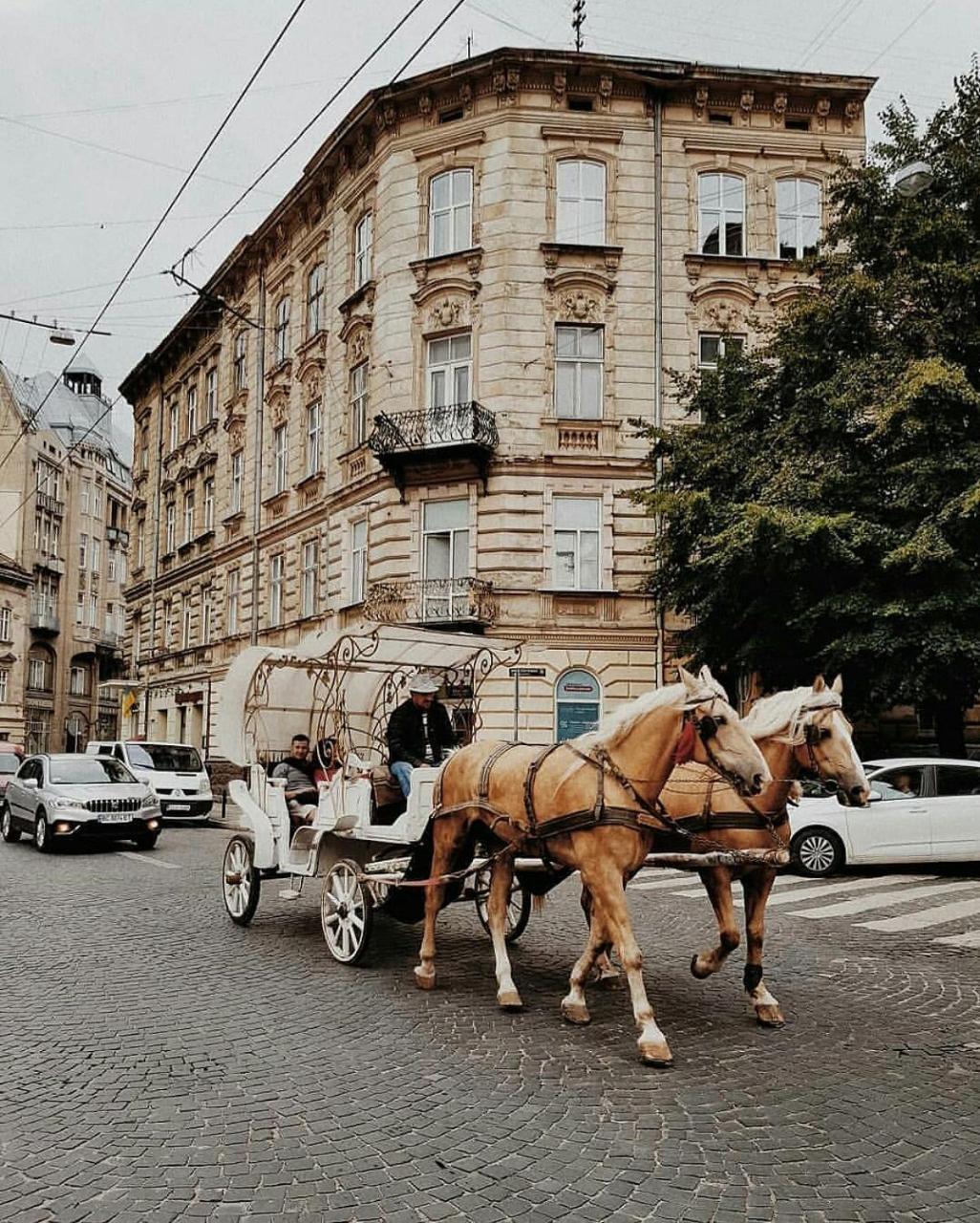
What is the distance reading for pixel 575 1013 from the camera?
23.6ft

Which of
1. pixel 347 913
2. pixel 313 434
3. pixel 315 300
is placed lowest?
pixel 347 913

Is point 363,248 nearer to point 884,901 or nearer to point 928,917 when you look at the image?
point 884,901

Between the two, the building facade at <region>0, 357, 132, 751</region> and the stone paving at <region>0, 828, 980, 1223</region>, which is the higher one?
the building facade at <region>0, 357, 132, 751</region>

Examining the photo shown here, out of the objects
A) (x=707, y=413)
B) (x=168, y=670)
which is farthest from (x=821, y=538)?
(x=168, y=670)

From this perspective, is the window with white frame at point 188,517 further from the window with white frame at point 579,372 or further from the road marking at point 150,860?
the road marking at point 150,860

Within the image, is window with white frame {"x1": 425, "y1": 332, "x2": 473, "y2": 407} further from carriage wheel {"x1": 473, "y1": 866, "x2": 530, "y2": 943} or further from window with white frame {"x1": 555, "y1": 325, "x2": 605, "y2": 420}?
carriage wheel {"x1": 473, "y1": 866, "x2": 530, "y2": 943}

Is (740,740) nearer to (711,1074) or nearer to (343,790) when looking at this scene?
(711,1074)

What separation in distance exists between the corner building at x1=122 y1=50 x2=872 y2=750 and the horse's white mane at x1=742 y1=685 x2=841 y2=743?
56.5ft

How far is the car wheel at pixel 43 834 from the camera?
18.5 m

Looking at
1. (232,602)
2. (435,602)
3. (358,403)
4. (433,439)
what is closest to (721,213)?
(433,439)

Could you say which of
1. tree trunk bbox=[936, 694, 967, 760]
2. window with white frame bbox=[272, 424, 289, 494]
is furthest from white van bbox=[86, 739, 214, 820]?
tree trunk bbox=[936, 694, 967, 760]

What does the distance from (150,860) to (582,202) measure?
1846 centimetres

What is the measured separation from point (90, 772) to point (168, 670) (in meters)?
25.0

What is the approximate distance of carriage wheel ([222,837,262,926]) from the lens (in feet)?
35.0
